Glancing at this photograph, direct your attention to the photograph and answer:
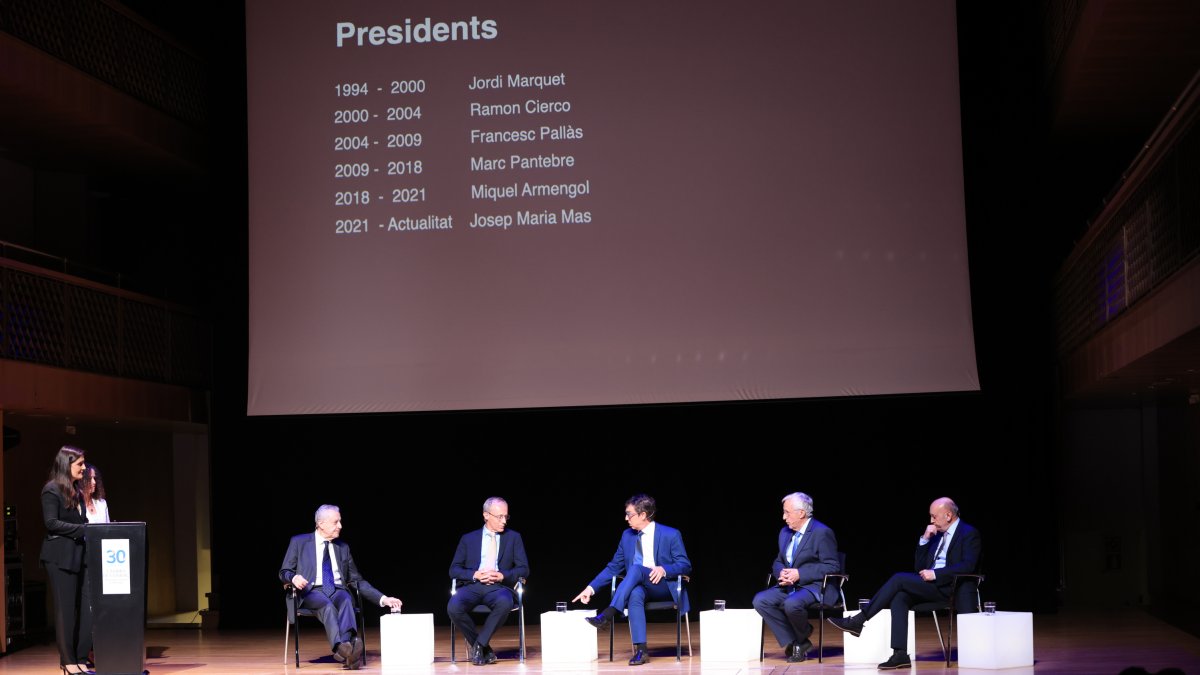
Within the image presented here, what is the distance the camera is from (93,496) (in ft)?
26.2

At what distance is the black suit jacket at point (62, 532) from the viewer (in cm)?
778

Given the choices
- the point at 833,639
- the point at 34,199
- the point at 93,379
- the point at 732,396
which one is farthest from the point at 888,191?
the point at 34,199

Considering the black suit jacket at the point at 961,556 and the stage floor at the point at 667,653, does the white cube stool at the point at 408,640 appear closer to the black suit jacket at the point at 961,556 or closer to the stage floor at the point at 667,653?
the stage floor at the point at 667,653

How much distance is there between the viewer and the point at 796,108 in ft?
32.1

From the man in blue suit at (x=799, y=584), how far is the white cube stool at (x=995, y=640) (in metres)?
0.85

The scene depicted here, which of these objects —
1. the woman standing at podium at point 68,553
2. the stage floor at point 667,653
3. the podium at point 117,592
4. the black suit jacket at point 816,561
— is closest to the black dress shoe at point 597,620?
the stage floor at point 667,653

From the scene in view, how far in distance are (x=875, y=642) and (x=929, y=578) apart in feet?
1.77

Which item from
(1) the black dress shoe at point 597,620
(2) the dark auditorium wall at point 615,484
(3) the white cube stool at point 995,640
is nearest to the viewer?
(3) the white cube stool at point 995,640

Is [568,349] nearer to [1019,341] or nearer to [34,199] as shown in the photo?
[1019,341]

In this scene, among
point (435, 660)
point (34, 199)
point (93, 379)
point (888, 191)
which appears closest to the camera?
point (435, 660)

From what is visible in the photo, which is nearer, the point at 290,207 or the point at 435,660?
the point at 435,660

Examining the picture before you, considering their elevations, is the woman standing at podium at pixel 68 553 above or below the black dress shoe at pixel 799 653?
above

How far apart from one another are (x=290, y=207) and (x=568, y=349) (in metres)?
2.38

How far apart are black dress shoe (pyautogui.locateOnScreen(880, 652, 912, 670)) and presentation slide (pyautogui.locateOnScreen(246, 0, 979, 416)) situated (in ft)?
7.57
